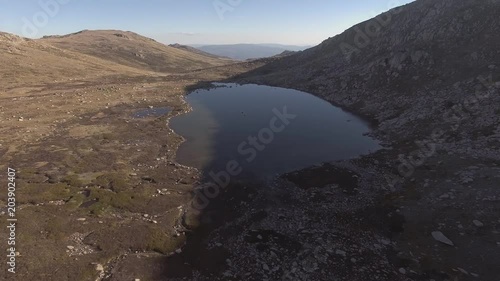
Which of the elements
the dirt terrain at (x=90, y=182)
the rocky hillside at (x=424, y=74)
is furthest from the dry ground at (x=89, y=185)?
the rocky hillside at (x=424, y=74)

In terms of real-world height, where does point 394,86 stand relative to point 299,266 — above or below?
above

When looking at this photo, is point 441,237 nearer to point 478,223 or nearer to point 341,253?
point 478,223

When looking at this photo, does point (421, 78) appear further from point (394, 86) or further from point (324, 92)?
point (324, 92)

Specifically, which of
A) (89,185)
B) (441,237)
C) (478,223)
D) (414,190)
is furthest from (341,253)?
(89,185)

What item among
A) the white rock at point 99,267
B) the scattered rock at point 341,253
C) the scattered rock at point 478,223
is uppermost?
the scattered rock at point 478,223

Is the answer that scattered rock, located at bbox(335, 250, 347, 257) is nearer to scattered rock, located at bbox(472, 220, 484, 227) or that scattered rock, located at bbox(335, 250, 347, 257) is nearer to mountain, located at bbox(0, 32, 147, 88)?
scattered rock, located at bbox(472, 220, 484, 227)

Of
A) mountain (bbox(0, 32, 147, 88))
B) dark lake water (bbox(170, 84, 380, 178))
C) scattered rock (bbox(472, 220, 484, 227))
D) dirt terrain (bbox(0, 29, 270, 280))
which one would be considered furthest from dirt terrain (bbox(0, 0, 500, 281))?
mountain (bbox(0, 32, 147, 88))

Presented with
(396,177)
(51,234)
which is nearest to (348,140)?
(396,177)

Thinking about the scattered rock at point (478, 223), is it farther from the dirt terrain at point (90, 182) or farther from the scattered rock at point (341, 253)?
the dirt terrain at point (90, 182)
